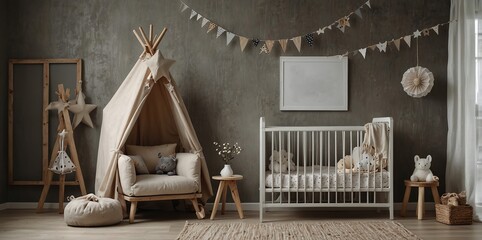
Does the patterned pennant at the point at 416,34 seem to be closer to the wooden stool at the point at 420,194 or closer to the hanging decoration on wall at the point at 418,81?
the hanging decoration on wall at the point at 418,81

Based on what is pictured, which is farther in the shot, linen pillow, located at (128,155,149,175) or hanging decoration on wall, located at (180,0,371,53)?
hanging decoration on wall, located at (180,0,371,53)

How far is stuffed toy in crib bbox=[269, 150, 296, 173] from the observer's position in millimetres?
5359

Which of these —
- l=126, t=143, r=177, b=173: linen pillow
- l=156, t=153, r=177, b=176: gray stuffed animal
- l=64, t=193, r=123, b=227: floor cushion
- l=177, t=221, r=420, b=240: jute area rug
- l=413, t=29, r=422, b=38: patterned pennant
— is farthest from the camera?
l=413, t=29, r=422, b=38: patterned pennant

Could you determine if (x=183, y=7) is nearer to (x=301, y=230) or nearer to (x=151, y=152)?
(x=151, y=152)

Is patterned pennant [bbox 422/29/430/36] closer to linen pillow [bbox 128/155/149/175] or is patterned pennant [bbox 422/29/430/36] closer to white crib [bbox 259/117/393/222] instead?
white crib [bbox 259/117/393/222]

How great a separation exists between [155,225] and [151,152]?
89cm

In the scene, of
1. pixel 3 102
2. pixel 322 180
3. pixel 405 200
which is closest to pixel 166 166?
pixel 322 180

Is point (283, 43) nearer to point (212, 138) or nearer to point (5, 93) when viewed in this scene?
point (212, 138)

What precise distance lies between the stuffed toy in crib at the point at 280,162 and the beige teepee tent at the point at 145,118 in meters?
0.68

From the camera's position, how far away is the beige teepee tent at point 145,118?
5.47m

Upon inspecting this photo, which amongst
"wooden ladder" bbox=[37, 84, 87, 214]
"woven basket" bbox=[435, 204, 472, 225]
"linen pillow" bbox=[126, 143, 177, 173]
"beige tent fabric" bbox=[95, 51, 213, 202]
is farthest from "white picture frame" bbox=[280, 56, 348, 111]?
"wooden ladder" bbox=[37, 84, 87, 214]

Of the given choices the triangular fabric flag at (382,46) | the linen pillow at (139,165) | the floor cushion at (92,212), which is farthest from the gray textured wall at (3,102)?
the triangular fabric flag at (382,46)

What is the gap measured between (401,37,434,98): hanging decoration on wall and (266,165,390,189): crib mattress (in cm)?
99

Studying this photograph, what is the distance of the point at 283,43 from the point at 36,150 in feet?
9.07
